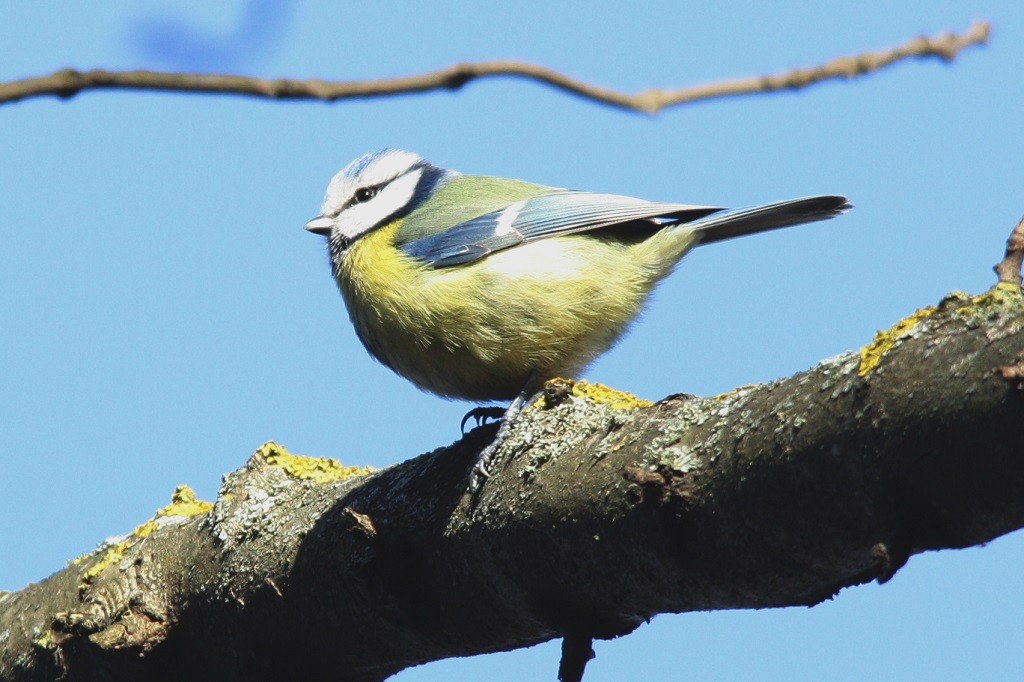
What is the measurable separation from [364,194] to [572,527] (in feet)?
9.15

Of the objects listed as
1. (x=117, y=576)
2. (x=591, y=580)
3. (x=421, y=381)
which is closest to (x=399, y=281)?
(x=421, y=381)

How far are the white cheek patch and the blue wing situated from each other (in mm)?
495

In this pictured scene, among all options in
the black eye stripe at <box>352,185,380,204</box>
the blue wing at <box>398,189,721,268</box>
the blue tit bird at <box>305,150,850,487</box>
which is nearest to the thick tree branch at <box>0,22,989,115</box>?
the blue tit bird at <box>305,150,850,487</box>

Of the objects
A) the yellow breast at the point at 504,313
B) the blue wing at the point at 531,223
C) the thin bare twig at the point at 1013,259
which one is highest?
the blue wing at the point at 531,223

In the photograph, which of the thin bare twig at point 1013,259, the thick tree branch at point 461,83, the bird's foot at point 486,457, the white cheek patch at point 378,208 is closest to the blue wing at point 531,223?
the white cheek patch at point 378,208

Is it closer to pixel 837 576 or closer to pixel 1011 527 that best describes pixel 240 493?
pixel 837 576

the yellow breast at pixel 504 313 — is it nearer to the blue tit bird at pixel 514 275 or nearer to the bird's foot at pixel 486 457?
the blue tit bird at pixel 514 275

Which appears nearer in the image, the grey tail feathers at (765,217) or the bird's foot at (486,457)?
the bird's foot at (486,457)

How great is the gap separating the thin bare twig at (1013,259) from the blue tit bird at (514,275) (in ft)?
5.42

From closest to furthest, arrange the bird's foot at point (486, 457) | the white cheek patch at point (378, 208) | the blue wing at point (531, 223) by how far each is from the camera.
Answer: the bird's foot at point (486, 457)
the blue wing at point (531, 223)
the white cheek patch at point (378, 208)

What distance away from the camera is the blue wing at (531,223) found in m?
3.98

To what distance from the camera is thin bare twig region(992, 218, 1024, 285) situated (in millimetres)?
1978

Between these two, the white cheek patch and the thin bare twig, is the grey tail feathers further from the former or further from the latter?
the thin bare twig

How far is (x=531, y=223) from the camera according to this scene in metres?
4.08
